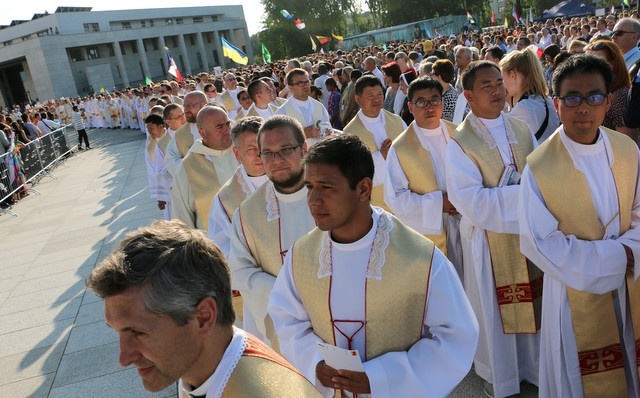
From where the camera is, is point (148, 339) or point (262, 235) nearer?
point (148, 339)

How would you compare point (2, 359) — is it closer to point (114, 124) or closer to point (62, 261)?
point (62, 261)

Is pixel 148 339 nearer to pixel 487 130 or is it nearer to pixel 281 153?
pixel 281 153

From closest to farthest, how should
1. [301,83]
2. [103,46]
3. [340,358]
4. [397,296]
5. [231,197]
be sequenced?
[340,358] < [397,296] < [231,197] < [301,83] < [103,46]

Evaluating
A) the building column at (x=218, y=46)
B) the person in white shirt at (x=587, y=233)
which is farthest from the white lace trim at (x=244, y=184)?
the building column at (x=218, y=46)

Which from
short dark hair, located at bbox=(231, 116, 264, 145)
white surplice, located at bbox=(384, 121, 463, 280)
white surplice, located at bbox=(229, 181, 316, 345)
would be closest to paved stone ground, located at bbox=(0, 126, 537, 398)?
white surplice, located at bbox=(384, 121, 463, 280)

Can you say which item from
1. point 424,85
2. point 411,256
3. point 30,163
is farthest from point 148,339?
point 30,163

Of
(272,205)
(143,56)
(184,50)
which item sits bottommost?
(272,205)

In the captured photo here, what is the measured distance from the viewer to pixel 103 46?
65.6 metres

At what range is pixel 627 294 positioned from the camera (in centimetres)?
307

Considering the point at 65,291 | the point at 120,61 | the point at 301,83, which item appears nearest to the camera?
the point at 65,291

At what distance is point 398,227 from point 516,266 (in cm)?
177

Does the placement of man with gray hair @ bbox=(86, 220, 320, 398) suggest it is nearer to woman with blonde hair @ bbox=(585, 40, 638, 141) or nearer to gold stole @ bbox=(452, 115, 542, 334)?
gold stole @ bbox=(452, 115, 542, 334)

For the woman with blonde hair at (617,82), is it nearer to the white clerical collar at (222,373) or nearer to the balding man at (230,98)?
the white clerical collar at (222,373)

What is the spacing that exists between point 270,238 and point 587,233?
1746 mm
